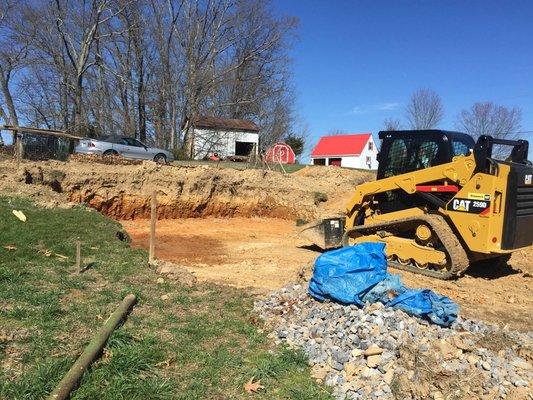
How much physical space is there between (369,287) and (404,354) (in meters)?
1.29

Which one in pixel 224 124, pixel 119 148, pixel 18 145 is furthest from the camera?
pixel 224 124

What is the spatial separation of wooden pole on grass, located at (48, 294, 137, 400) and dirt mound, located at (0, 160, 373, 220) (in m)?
7.63

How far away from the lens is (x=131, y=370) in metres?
4.42

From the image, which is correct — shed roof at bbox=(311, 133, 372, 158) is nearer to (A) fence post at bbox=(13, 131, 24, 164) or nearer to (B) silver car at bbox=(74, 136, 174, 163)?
(B) silver car at bbox=(74, 136, 174, 163)

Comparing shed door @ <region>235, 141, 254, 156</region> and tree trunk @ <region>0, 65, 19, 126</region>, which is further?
shed door @ <region>235, 141, 254, 156</region>

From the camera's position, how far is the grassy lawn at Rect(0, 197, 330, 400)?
13.9 feet

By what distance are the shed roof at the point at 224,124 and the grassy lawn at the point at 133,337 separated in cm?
2922

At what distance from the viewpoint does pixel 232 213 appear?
61.3 ft

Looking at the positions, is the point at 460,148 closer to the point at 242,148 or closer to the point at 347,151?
the point at 242,148

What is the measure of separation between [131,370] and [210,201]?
13.7m

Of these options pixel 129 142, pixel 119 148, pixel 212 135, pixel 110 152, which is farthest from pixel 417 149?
pixel 212 135

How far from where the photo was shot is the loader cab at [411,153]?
9.02 m

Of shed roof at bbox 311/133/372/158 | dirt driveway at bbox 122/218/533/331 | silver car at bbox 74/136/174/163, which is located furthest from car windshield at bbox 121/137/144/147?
shed roof at bbox 311/133/372/158

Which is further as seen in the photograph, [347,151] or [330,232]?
[347,151]
